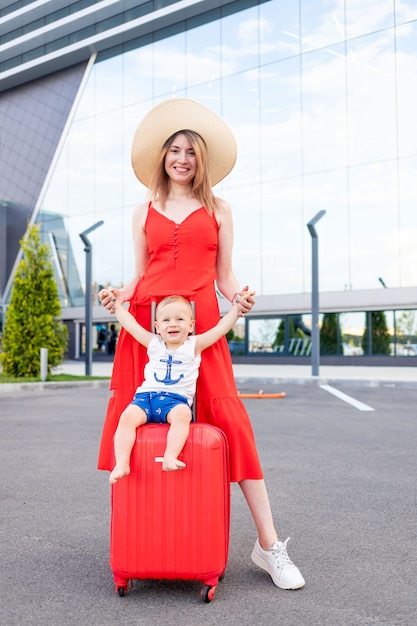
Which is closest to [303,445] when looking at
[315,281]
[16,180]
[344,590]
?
[344,590]

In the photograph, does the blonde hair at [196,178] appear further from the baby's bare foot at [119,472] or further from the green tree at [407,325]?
the green tree at [407,325]

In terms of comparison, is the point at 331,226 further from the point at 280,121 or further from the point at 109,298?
the point at 109,298

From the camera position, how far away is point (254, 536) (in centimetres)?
388

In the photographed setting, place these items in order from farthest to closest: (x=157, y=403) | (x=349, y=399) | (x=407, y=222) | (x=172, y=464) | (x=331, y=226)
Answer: (x=331, y=226), (x=407, y=222), (x=349, y=399), (x=157, y=403), (x=172, y=464)

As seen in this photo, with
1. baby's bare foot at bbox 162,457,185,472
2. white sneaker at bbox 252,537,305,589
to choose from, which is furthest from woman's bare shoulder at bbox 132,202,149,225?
white sneaker at bbox 252,537,305,589

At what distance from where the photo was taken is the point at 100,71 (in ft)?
119

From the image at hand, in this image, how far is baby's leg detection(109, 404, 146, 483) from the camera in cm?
277

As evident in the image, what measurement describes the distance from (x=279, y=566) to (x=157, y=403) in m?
0.90

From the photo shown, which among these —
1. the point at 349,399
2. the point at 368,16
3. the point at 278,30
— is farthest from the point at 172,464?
the point at 278,30

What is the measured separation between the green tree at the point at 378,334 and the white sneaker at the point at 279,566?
26.9m

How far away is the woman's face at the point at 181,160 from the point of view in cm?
332

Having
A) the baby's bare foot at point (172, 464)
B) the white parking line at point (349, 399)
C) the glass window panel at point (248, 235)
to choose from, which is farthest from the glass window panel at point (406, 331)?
the baby's bare foot at point (172, 464)

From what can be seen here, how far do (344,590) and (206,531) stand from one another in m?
0.67

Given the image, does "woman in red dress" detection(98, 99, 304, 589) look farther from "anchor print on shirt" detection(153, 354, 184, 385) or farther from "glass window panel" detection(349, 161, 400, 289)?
"glass window panel" detection(349, 161, 400, 289)
